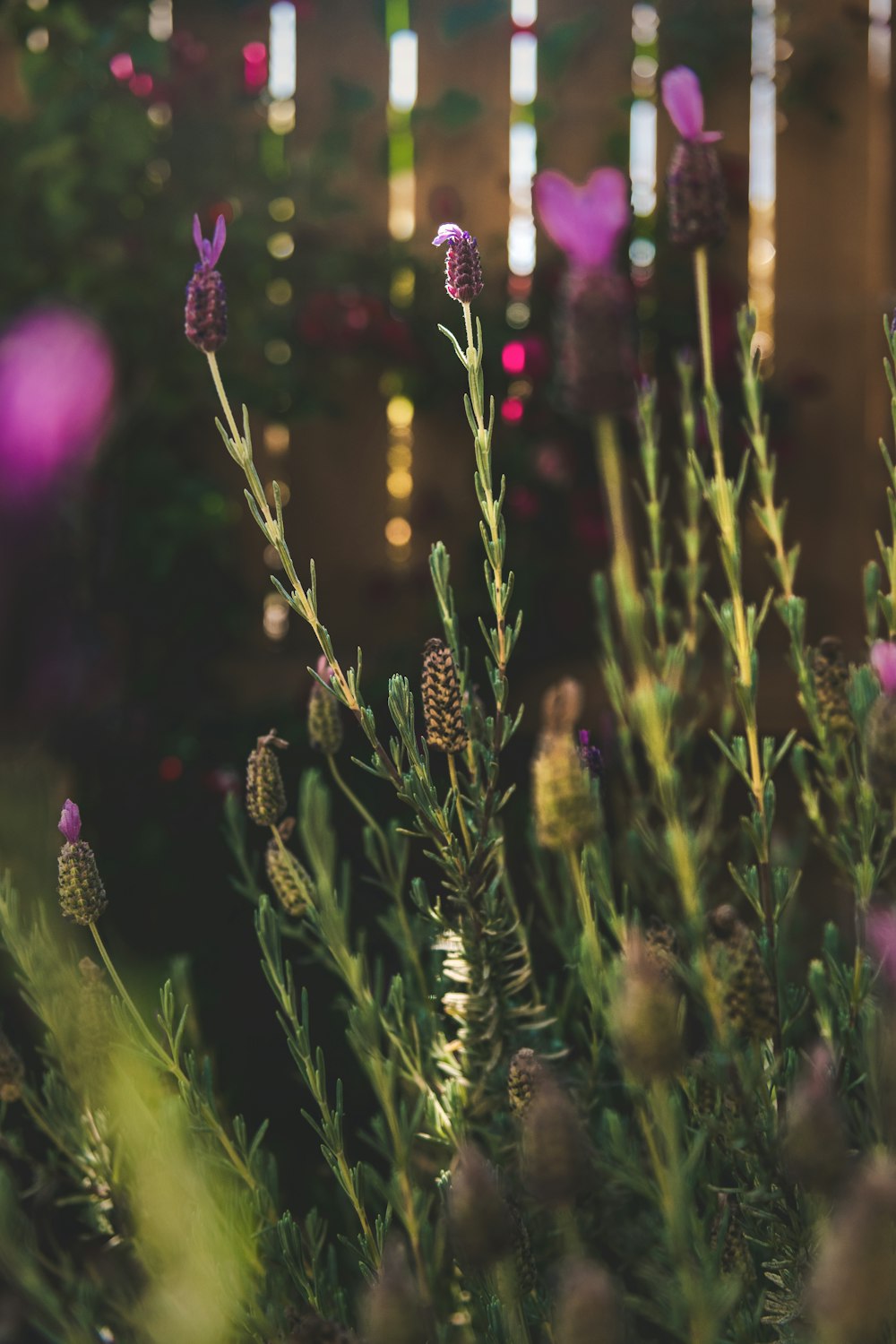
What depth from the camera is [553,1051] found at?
2.84 ft

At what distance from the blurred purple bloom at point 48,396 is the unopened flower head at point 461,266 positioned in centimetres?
122

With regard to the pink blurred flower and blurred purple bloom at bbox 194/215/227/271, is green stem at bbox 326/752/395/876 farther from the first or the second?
the pink blurred flower

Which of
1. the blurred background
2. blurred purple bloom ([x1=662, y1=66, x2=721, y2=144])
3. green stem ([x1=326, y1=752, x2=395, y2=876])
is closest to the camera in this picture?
blurred purple bloom ([x1=662, y1=66, x2=721, y2=144])

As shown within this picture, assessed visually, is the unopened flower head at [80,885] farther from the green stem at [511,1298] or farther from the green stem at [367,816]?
the green stem at [511,1298]

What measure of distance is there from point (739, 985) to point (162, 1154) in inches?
11.4

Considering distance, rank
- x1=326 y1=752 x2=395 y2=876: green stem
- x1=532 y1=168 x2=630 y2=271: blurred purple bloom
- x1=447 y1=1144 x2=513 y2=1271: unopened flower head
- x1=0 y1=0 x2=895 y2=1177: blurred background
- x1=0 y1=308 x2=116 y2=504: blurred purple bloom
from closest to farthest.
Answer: x1=447 y1=1144 x2=513 y2=1271: unopened flower head, x1=532 y1=168 x2=630 y2=271: blurred purple bloom, x1=326 y1=752 x2=395 y2=876: green stem, x1=0 y1=308 x2=116 y2=504: blurred purple bloom, x1=0 y1=0 x2=895 y2=1177: blurred background

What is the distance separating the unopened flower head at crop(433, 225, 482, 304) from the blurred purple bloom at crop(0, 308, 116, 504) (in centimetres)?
122

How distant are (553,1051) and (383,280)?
1.87 metres

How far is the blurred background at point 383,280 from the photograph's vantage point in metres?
2.12

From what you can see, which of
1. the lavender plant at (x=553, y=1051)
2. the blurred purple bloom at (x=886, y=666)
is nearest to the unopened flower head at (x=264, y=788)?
the lavender plant at (x=553, y=1051)

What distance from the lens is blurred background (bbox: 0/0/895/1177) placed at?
2.12 metres

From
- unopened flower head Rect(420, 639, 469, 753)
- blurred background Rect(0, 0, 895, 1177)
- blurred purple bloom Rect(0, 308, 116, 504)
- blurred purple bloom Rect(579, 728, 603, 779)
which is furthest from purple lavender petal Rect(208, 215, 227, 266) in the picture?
blurred background Rect(0, 0, 895, 1177)

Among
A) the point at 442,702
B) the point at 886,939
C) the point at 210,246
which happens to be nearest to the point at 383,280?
the point at 210,246

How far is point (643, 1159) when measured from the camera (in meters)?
0.86
